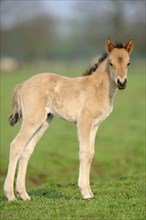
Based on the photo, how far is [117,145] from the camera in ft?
62.0

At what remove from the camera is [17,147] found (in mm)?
9148

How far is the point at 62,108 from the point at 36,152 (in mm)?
7834

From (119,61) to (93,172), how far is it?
6920 millimetres

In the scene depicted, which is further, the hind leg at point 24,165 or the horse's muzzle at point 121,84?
the hind leg at point 24,165

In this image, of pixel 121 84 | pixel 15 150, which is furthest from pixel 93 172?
pixel 121 84

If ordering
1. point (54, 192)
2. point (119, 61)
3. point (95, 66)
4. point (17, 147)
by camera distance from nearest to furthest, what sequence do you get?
point (119, 61) < point (17, 147) < point (95, 66) < point (54, 192)

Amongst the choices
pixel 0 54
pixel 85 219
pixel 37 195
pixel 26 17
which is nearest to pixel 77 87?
pixel 37 195

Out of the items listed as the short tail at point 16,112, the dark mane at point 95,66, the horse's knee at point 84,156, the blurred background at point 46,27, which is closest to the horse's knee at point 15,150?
the short tail at point 16,112

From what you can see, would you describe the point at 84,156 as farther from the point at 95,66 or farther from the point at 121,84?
the point at 95,66

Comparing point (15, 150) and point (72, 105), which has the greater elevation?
point (72, 105)

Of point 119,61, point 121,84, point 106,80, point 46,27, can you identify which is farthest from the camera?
point 46,27

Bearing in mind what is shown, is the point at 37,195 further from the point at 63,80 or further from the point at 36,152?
the point at 36,152

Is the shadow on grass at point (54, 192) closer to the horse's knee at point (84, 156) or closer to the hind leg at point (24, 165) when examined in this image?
the hind leg at point (24, 165)

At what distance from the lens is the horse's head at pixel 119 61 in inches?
346
